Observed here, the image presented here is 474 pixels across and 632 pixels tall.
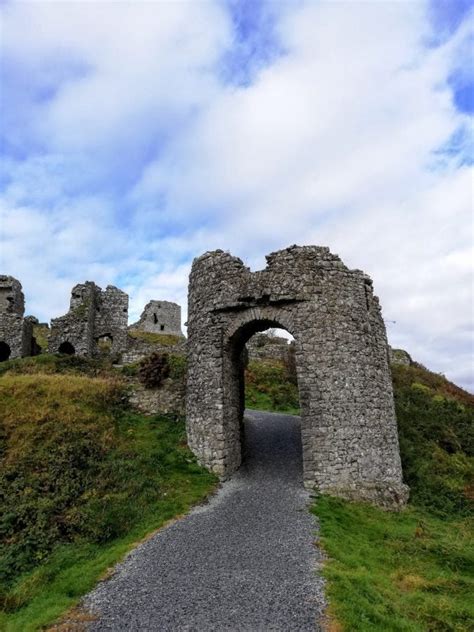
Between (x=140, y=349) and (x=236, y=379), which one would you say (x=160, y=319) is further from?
(x=236, y=379)

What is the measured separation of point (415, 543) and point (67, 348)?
83.8 feet

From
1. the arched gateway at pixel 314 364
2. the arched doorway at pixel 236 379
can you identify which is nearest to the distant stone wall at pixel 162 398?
the arched gateway at pixel 314 364

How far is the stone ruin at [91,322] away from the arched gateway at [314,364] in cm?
1486

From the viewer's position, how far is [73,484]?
13180mm

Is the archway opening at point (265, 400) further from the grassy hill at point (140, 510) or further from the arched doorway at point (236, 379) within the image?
the grassy hill at point (140, 510)

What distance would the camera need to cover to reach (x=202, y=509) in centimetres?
1277

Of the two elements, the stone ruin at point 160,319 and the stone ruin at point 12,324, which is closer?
the stone ruin at point 12,324

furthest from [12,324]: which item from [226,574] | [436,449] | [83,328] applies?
[226,574]

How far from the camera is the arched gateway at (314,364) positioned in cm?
1466

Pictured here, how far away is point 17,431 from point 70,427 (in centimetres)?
176

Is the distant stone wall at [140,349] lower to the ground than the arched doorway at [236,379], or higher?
higher

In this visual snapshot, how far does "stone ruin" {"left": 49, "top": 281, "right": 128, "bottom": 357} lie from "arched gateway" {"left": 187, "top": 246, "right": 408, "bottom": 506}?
48.7ft

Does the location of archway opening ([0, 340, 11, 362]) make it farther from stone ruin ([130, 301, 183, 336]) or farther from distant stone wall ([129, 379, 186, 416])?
stone ruin ([130, 301, 183, 336])

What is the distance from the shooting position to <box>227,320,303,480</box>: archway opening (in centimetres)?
1706
